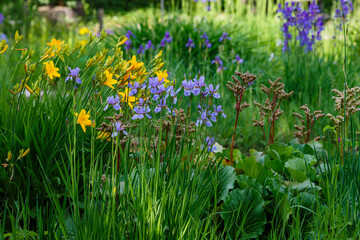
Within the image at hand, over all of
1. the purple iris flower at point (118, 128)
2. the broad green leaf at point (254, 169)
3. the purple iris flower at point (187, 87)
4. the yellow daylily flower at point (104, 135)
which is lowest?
the broad green leaf at point (254, 169)

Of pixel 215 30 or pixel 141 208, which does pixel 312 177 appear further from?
pixel 215 30

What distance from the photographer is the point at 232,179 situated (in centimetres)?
196

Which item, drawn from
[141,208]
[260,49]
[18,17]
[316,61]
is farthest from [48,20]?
[141,208]

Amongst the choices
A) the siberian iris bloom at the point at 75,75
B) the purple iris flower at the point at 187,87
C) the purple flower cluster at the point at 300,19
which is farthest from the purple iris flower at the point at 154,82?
the purple flower cluster at the point at 300,19

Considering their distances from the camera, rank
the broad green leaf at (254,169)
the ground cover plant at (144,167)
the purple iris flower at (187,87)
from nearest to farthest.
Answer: the ground cover plant at (144,167)
the purple iris flower at (187,87)
the broad green leaf at (254,169)

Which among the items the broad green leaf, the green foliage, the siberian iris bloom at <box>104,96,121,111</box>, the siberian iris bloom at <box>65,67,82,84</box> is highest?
the siberian iris bloom at <box>65,67,82,84</box>

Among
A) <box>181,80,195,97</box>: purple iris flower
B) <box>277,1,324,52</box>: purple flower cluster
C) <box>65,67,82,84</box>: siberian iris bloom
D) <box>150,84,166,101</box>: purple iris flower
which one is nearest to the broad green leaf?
<box>181,80,195,97</box>: purple iris flower

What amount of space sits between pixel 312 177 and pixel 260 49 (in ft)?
12.0

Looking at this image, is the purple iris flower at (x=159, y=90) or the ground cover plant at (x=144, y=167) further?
the purple iris flower at (x=159, y=90)

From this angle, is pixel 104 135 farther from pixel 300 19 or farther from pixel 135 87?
pixel 300 19

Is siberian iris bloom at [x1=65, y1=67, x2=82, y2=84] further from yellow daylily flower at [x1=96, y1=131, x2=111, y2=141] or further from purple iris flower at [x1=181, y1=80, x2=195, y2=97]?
purple iris flower at [x1=181, y1=80, x2=195, y2=97]

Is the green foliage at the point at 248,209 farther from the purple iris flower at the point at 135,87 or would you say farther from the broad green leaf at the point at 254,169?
the purple iris flower at the point at 135,87

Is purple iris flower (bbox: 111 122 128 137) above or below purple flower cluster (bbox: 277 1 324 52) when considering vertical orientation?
below

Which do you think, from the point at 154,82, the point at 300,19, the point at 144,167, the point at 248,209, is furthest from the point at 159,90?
the point at 300,19
